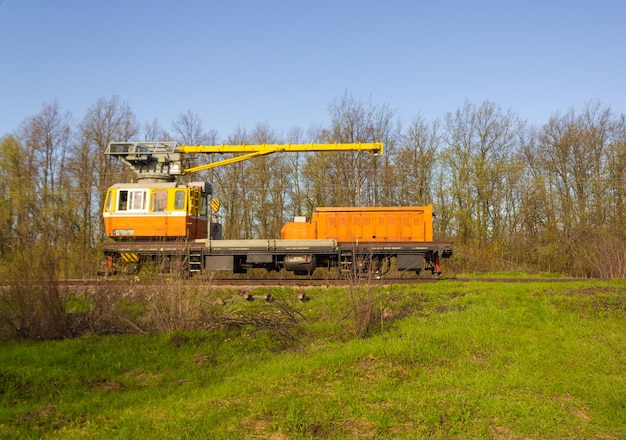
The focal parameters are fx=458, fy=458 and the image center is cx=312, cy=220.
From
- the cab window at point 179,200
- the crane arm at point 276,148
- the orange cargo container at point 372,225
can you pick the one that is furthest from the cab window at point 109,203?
the orange cargo container at point 372,225

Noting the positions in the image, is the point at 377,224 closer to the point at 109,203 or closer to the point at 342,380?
the point at 109,203

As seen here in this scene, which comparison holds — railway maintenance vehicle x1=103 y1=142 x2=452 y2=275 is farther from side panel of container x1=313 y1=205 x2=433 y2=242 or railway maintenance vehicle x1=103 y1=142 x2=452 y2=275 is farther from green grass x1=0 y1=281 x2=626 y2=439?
green grass x1=0 y1=281 x2=626 y2=439

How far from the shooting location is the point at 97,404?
5477 mm

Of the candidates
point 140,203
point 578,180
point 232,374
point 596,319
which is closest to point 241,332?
point 232,374

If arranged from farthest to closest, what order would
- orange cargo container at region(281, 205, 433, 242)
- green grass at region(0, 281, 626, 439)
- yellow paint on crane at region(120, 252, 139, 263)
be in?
orange cargo container at region(281, 205, 433, 242)
yellow paint on crane at region(120, 252, 139, 263)
green grass at region(0, 281, 626, 439)

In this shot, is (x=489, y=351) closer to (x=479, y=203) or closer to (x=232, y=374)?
(x=232, y=374)

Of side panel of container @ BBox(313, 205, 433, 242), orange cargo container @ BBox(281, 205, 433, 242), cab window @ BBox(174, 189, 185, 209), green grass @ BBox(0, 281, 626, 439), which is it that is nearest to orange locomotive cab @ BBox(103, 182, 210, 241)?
cab window @ BBox(174, 189, 185, 209)

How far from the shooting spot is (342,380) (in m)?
6.11

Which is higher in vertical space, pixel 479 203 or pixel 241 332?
pixel 479 203

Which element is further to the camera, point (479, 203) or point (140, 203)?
point (479, 203)

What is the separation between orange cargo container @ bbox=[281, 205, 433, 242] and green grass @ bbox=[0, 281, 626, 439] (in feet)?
26.3

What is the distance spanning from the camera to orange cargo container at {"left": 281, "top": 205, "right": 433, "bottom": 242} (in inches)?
700

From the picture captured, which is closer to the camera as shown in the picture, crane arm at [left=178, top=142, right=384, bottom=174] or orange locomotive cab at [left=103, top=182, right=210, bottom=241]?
orange locomotive cab at [left=103, top=182, right=210, bottom=241]

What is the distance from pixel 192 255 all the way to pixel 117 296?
22.6ft
